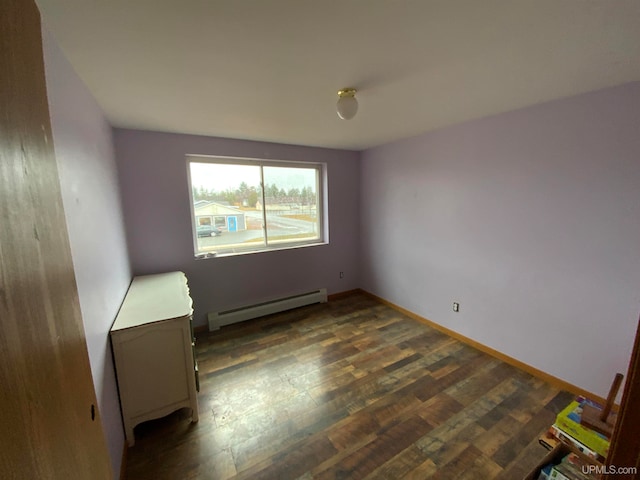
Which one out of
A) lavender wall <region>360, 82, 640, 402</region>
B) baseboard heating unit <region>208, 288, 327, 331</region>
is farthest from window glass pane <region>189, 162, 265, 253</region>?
lavender wall <region>360, 82, 640, 402</region>

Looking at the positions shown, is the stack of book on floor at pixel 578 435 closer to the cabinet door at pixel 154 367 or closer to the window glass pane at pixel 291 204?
the cabinet door at pixel 154 367

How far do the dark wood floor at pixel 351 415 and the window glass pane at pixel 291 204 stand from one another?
4.84 feet

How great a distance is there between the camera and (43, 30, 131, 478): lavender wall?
3.68ft

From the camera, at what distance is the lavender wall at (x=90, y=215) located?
112 centimetres

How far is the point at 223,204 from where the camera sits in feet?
10.3

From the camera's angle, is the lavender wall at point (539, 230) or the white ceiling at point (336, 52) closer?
the white ceiling at point (336, 52)

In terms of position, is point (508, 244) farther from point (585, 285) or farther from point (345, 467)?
point (345, 467)

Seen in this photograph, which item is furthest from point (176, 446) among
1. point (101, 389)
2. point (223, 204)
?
point (223, 204)

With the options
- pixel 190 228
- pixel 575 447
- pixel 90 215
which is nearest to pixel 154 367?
pixel 90 215

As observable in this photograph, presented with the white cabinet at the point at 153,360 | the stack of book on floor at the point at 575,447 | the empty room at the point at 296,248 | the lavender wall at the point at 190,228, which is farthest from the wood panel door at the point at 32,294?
the lavender wall at the point at 190,228

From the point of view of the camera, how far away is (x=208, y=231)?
311cm

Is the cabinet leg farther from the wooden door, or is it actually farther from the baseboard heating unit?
the wooden door

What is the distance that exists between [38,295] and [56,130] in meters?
0.90

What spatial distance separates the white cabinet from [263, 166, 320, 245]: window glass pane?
186 cm
